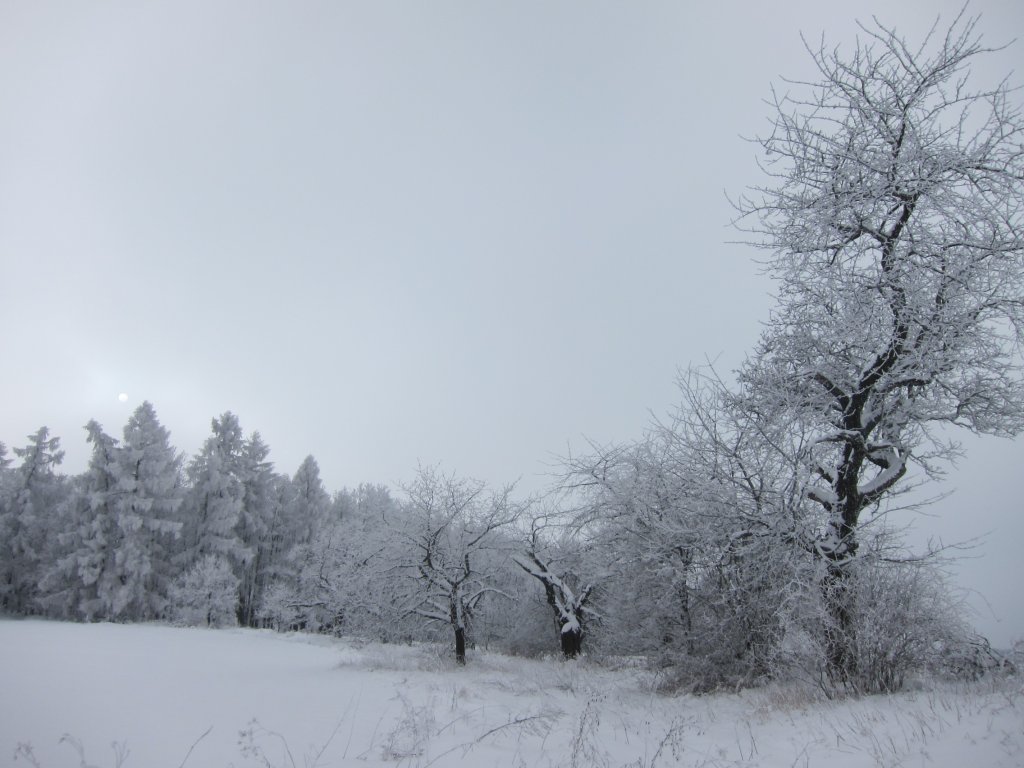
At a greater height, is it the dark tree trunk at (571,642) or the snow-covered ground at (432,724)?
the snow-covered ground at (432,724)

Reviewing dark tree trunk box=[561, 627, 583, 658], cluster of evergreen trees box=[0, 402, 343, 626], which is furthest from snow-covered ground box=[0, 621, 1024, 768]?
cluster of evergreen trees box=[0, 402, 343, 626]

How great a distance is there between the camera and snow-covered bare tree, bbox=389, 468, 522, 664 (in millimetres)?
17297

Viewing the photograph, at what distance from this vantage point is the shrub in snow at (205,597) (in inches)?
1183

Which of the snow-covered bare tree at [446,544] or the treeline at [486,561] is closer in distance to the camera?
the treeline at [486,561]

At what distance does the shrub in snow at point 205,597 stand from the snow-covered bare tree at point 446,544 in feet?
59.6

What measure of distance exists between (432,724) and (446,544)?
37.7ft

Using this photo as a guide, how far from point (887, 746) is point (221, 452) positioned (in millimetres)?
40924

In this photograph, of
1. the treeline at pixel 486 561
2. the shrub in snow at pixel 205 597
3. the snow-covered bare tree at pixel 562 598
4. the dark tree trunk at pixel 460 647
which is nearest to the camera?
the treeline at pixel 486 561

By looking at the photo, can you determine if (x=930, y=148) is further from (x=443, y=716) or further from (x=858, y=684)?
(x=443, y=716)

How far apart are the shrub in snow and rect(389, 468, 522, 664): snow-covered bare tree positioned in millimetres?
18175

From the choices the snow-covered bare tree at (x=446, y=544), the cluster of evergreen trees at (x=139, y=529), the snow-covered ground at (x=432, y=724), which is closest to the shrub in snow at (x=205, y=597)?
the cluster of evergreen trees at (x=139, y=529)

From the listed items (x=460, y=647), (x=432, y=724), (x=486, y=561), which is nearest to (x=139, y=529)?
(x=486, y=561)

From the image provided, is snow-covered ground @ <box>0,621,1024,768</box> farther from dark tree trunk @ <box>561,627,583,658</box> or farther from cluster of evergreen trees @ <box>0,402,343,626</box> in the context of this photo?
cluster of evergreen trees @ <box>0,402,343,626</box>

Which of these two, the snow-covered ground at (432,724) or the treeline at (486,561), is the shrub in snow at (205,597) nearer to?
the treeline at (486,561)
